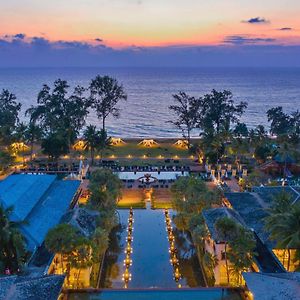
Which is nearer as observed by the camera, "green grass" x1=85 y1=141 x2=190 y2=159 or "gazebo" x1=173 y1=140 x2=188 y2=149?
"green grass" x1=85 y1=141 x2=190 y2=159

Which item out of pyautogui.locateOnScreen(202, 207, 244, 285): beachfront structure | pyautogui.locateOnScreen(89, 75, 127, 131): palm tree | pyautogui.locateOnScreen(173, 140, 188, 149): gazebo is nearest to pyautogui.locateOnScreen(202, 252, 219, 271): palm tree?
pyautogui.locateOnScreen(202, 207, 244, 285): beachfront structure

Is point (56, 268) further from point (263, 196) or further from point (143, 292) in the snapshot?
point (263, 196)

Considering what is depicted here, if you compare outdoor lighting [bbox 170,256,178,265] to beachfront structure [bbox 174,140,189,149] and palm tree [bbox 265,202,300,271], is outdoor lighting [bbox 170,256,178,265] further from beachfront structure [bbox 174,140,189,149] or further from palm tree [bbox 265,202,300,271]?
beachfront structure [bbox 174,140,189,149]

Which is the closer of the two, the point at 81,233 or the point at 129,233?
the point at 81,233

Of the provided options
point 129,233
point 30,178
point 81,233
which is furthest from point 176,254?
point 30,178

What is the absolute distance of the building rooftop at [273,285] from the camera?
27.7 metres

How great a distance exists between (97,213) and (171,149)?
51023mm

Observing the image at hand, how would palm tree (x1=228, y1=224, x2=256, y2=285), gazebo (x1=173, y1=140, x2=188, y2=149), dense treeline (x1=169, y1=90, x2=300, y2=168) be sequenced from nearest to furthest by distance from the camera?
palm tree (x1=228, y1=224, x2=256, y2=285), dense treeline (x1=169, y1=90, x2=300, y2=168), gazebo (x1=173, y1=140, x2=188, y2=149)

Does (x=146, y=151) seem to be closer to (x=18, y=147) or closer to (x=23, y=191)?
(x=18, y=147)

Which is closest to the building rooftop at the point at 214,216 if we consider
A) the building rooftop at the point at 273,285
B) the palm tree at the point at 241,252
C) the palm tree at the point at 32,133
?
the palm tree at the point at 241,252

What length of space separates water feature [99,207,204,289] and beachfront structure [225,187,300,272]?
20.0 ft

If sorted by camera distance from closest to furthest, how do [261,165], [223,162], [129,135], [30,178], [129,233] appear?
[129,233]
[30,178]
[261,165]
[223,162]
[129,135]

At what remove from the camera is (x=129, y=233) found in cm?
4981

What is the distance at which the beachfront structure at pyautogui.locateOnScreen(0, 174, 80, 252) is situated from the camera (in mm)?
A: 41938
